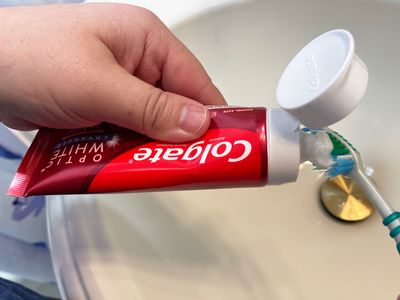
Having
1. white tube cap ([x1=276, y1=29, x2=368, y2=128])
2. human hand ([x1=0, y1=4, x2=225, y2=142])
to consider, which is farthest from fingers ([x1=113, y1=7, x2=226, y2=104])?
white tube cap ([x1=276, y1=29, x2=368, y2=128])

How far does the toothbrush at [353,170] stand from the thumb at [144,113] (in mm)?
67

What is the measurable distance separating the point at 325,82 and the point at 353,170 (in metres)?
0.11

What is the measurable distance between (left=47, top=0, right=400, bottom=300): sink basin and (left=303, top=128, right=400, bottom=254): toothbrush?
0.09 m

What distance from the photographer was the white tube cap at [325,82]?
234 millimetres

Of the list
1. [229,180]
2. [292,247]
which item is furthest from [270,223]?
[229,180]

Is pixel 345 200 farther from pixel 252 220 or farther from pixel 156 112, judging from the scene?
pixel 156 112

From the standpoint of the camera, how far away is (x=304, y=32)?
450 mm

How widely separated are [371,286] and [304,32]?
22cm

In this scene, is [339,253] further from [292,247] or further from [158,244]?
[158,244]

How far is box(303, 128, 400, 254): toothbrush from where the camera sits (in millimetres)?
301

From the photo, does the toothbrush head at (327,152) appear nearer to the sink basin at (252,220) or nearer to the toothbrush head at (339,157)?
the toothbrush head at (339,157)

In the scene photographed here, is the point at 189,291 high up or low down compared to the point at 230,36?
down

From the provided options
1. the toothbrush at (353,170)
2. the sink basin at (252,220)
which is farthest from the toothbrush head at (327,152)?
the sink basin at (252,220)

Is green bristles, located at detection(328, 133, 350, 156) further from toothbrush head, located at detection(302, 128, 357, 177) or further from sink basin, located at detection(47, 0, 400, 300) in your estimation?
sink basin, located at detection(47, 0, 400, 300)
